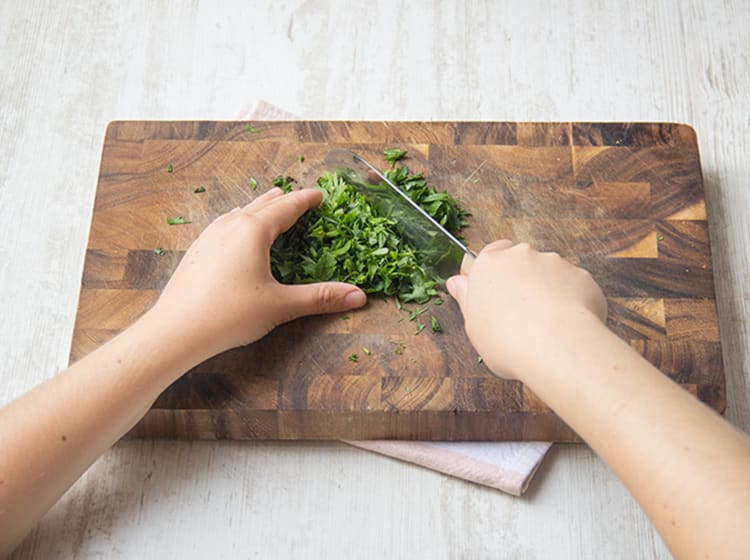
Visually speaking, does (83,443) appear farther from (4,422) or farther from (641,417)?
(641,417)

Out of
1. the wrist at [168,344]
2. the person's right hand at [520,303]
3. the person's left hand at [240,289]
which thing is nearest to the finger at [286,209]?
the person's left hand at [240,289]

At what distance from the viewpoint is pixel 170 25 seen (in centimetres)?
189

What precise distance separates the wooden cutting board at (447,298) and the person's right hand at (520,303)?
160 millimetres

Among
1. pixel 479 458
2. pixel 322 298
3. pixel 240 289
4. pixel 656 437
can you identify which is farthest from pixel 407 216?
pixel 656 437

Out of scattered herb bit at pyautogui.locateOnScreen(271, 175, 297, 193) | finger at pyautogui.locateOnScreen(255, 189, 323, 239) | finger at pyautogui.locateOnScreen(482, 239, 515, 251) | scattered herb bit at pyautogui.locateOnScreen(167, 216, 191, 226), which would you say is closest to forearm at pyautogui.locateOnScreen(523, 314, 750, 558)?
finger at pyautogui.locateOnScreen(482, 239, 515, 251)

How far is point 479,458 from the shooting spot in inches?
54.6

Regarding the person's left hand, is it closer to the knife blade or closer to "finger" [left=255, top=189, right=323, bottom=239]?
"finger" [left=255, top=189, right=323, bottom=239]

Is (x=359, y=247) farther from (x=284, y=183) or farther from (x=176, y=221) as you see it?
(x=176, y=221)

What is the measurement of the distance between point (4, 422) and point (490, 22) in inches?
51.5

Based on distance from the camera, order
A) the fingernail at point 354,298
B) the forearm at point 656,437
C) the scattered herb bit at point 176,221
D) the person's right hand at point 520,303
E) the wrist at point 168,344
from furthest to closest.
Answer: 1. the scattered herb bit at point 176,221
2. the fingernail at point 354,298
3. the wrist at point 168,344
4. the person's right hand at point 520,303
5. the forearm at point 656,437

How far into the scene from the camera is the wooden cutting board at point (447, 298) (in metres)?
1.37

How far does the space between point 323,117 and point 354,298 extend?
552 millimetres

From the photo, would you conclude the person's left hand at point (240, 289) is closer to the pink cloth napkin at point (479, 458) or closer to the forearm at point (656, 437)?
the pink cloth napkin at point (479, 458)

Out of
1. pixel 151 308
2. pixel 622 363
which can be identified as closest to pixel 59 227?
pixel 151 308
